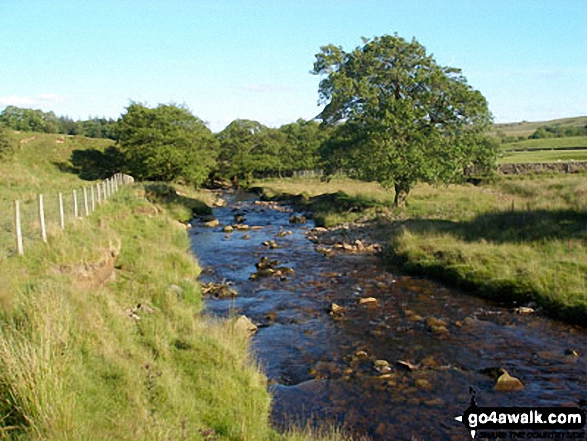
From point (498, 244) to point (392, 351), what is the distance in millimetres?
10822

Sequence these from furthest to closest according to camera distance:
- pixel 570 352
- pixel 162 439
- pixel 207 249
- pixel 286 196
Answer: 1. pixel 286 196
2. pixel 207 249
3. pixel 570 352
4. pixel 162 439

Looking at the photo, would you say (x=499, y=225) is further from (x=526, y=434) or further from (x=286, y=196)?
(x=286, y=196)

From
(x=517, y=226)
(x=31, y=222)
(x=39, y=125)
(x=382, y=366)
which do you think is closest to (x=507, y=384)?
(x=382, y=366)

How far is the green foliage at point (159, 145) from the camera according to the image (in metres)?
52.1

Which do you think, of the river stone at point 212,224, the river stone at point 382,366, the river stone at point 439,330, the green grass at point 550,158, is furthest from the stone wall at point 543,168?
the river stone at point 382,366

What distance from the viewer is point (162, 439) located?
612 centimetres

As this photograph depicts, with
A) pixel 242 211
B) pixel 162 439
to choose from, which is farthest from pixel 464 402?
pixel 242 211

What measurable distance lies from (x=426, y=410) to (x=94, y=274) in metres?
9.27

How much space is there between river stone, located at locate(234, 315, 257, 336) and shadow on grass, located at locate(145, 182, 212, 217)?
89.5ft

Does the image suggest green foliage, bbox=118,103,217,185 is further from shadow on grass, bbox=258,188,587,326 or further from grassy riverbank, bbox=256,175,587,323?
shadow on grass, bbox=258,188,587,326

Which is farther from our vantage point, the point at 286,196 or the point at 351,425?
the point at 286,196

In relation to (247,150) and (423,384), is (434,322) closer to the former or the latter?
(423,384)

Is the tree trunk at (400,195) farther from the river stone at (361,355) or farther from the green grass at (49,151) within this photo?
the green grass at (49,151)

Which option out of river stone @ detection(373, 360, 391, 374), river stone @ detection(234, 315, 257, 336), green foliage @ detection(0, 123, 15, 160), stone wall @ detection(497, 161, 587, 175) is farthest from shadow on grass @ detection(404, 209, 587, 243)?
green foliage @ detection(0, 123, 15, 160)
